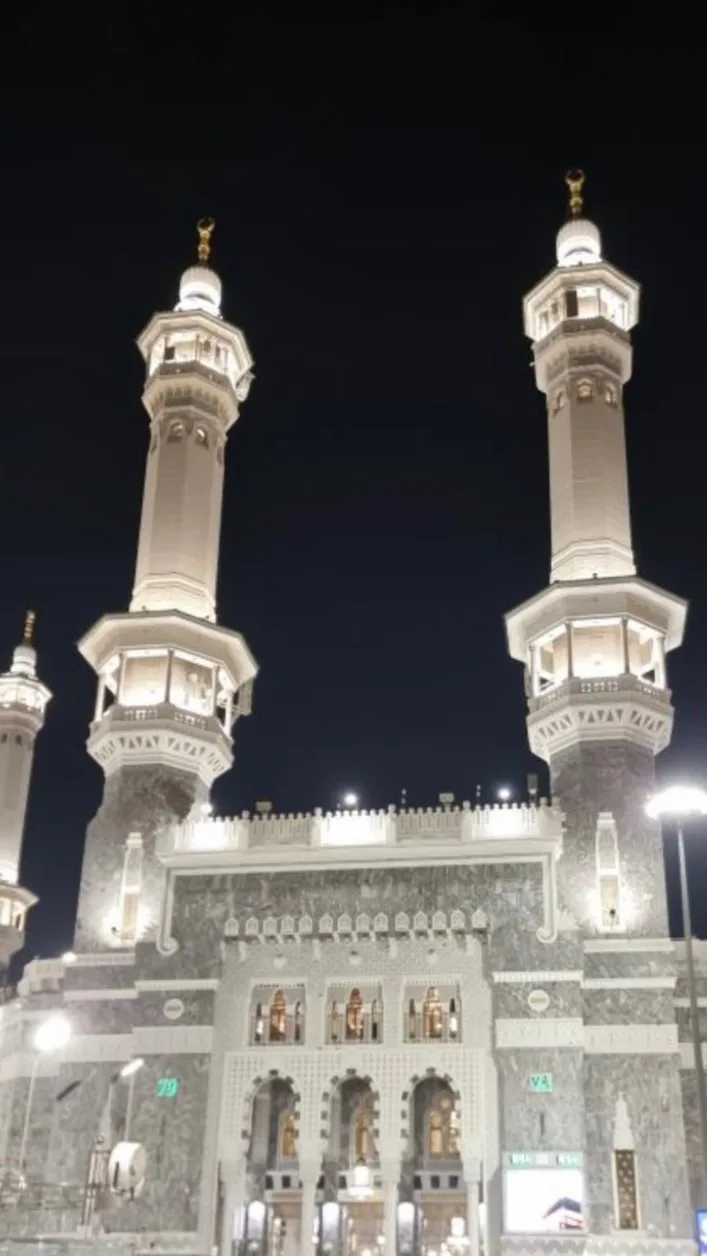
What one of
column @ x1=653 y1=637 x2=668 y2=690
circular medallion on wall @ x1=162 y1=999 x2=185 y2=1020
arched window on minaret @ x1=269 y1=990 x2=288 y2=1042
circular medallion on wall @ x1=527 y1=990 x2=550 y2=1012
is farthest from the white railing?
circular medallion on wall @ x1=162 y1=999 x2=185 y2=1020

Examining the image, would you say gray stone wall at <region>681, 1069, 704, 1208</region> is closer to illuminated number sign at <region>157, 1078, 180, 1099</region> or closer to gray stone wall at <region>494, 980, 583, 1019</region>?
gray stone wall at <region>494, 980, 583, 1019</region>

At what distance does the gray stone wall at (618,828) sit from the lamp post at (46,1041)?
617 inches

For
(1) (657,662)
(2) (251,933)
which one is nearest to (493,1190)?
(2) (251,933)

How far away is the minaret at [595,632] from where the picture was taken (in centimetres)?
4300

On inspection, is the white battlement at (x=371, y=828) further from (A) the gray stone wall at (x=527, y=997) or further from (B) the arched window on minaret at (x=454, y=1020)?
(B) the arched window on minaret at (x=454, y=1020)

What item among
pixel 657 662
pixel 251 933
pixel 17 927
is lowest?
pixel 251 933

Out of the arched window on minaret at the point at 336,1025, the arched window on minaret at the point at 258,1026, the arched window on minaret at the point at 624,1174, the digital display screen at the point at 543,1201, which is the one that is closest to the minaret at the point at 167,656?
the arched window on minaret at the point at 258,1026

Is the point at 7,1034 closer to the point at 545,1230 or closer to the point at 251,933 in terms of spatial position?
the point at 251,933

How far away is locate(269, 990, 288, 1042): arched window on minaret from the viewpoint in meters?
40.9

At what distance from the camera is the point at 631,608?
46.3 m

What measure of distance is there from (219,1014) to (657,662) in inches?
745

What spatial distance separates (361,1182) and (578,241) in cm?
3814

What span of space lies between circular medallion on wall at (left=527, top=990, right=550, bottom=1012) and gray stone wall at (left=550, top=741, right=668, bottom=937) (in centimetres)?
305

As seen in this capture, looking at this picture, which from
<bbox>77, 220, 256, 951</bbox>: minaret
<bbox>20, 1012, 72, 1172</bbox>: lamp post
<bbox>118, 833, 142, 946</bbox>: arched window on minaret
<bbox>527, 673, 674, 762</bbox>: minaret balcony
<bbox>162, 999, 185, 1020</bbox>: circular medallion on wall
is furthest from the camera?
<bbox>77, 220, 256, 951</bbox>: minaret
